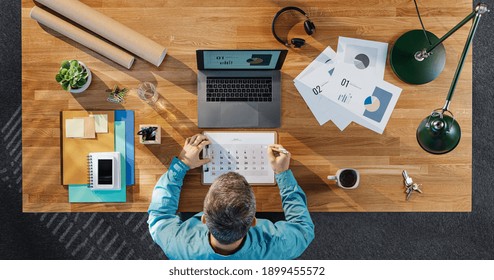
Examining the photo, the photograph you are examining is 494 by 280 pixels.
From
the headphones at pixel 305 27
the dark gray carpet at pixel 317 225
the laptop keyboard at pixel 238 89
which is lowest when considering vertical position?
the dark gray carpet at pixel 317 225

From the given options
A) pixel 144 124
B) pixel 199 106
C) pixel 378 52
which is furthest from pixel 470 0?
pixel 144 124

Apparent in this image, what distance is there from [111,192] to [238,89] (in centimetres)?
65

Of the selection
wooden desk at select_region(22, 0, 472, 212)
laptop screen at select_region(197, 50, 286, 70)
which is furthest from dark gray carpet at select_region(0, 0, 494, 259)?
laptop screen at select_region(197, 50, 286, 70)

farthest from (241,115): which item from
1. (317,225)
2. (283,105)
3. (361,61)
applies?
(317,225)

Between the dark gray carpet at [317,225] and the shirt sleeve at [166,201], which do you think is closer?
the shirt sleeve at [166,201]

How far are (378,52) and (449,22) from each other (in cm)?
31

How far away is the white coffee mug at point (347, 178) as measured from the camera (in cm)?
149

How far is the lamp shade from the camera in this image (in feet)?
4.01

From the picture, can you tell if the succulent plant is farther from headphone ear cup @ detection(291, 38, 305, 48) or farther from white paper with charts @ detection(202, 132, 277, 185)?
headphone ear cup @ detection(291, 38, 305, 48)

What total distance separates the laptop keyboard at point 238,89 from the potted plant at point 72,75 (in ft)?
1.56

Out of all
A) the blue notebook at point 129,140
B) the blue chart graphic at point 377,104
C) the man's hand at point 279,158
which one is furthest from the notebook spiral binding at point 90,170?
Answer: the blue chart graphic at point 377,104

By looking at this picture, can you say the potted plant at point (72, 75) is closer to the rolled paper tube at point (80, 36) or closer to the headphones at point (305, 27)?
the rolled paper tube at point (80, 36)

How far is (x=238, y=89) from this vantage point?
59.9 inches

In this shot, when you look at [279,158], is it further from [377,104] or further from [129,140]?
[129,140]
